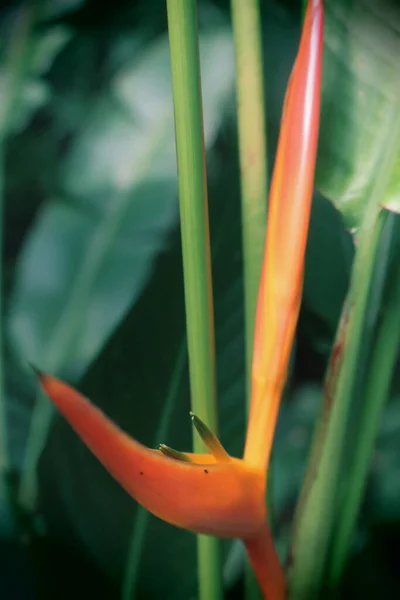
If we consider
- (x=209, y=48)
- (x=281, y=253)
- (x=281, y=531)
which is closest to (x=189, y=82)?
(x=281, y=253)

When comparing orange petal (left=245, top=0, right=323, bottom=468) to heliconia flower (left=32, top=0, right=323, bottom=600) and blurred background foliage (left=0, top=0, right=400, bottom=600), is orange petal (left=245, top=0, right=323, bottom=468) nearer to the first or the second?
heliconia flower (left=32, top=0, right=323, bottom=600)

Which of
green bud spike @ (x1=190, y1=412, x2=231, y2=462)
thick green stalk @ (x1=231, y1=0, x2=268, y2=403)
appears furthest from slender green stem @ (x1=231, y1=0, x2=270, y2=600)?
green bud spike @ (x1=190, y1=412, x2=231, y2=462)

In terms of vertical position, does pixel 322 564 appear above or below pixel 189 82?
below

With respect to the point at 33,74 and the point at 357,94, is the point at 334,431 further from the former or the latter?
the point at 33,74

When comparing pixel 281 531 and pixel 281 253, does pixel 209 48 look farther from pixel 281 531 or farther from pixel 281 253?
pixel 281 531

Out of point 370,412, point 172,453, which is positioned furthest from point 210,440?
point 370,412

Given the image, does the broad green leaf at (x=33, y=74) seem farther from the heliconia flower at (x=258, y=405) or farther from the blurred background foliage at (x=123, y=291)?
the heliconia flower at (x=258, y=405)
